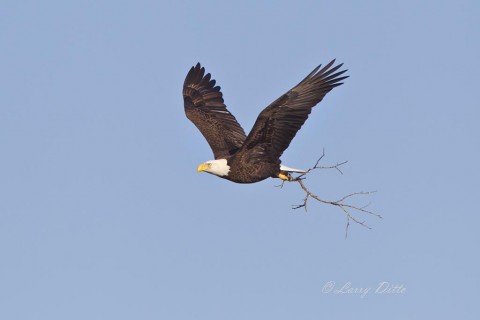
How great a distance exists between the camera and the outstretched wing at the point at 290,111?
12.7 m

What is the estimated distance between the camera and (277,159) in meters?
13.3

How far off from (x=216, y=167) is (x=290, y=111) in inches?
55.2

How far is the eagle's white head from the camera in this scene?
13.4m

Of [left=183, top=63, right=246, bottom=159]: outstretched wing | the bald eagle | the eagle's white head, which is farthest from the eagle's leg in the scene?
[left=183, top=63, right=246, bottom=159]: outstretched wing

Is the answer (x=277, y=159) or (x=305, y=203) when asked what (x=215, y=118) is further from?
(x=305, y=203)

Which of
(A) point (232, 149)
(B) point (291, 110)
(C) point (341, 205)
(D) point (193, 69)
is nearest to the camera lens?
(C) point (341, 205)

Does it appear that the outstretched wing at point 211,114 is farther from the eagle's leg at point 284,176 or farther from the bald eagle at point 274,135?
the eagle's leg at point 284,176

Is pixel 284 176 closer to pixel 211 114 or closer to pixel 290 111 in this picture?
pixel 290 111

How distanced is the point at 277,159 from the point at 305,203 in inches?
57.4

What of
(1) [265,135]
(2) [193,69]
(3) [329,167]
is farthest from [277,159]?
(2) [193,69]

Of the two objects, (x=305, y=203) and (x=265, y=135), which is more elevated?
(x=265, y=135)

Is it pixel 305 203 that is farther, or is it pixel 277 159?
pixel 277 159

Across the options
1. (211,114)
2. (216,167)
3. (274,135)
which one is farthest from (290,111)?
(211,114)

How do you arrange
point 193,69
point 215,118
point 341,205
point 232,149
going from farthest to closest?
1. point 193,69
2. point 215,118
3. point 232,149
4. point 341,205
